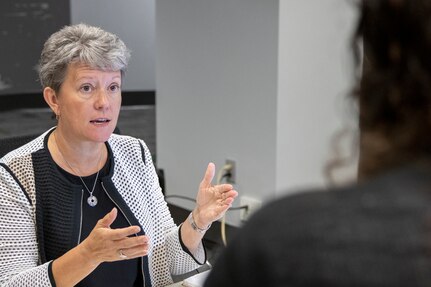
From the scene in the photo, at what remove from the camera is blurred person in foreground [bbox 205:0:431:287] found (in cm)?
47

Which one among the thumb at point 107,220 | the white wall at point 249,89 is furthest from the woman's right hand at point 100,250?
the white wall at point 249,89

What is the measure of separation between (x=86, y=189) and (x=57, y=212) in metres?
0.11

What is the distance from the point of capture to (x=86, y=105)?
1.80 metres

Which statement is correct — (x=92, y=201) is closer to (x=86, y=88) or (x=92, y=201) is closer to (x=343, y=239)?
(x=86, y=88)

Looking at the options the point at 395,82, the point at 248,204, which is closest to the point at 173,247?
the point at 248,204

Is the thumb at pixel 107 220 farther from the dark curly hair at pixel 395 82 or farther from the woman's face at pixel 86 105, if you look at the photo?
the dark curly hair at pixel 395 82

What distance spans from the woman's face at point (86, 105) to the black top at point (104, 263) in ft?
0.39

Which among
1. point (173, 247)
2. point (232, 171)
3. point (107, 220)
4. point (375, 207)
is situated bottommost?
point (232, 171)

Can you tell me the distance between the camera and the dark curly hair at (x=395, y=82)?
1.67 ft

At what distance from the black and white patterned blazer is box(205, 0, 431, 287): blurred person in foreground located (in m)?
1.17

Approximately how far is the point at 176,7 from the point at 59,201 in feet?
6.17

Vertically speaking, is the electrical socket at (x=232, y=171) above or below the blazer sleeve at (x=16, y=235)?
below

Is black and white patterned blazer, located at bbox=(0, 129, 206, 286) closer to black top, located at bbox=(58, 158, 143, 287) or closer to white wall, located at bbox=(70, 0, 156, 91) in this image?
black top, located at bbox=(58, 158, 143, 287)

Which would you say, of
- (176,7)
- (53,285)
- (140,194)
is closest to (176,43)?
(176,7)
